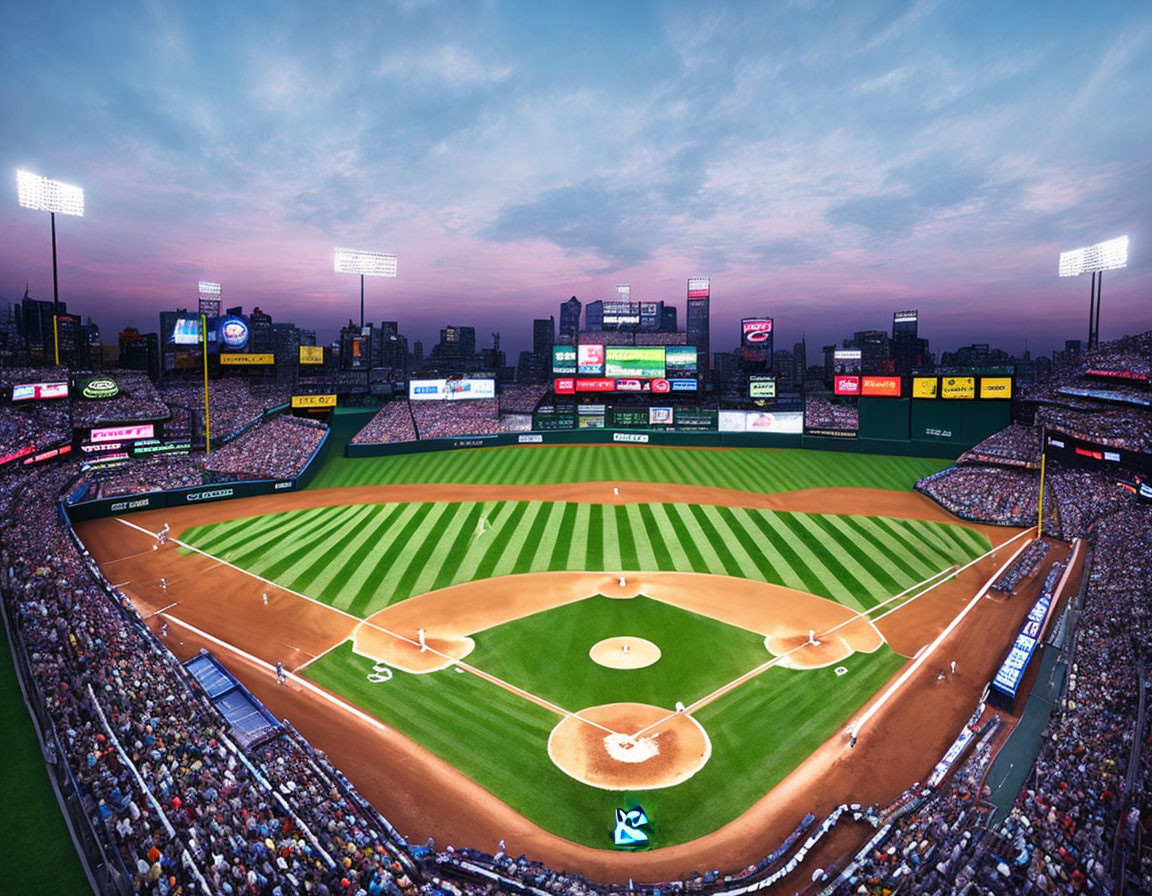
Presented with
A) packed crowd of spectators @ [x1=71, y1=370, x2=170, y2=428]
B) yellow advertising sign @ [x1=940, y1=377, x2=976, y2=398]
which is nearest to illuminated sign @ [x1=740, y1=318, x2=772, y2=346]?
yellow advertising sign @ [x1=940, y1=377, x2=976, y2=398]

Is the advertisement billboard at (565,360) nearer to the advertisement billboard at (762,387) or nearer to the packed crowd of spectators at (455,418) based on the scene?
the packed crowd of spectators at (455,418)

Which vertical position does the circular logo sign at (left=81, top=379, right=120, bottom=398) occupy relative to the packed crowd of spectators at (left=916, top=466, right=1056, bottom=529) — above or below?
above

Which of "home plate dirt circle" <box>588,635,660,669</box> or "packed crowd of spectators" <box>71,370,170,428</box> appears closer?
"home plate dirt circle" <box>588,635,660,669</box>

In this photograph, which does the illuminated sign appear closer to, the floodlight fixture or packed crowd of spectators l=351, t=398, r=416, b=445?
packed crowd of spectators l=351, t=398, r=416, b=445

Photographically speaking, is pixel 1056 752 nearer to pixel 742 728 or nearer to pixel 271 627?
pixel 742 728

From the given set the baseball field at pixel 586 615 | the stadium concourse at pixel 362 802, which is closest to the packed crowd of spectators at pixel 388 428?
the baseball field at pixel 586 615

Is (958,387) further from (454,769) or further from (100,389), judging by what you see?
(100,389)
